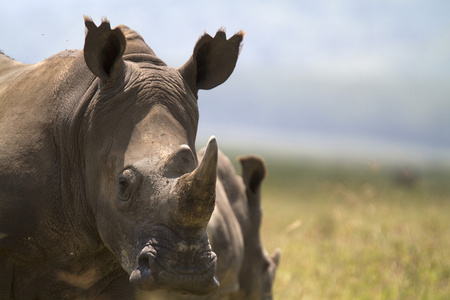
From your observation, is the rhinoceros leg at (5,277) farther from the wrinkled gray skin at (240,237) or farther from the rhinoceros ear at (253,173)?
the rhinoceros ear at (253,173)

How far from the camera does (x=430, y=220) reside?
13516 mm

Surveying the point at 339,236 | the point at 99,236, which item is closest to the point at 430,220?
the point at 339,236

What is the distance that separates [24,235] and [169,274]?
1.11 metres

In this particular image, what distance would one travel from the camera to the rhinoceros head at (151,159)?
3.82 meters

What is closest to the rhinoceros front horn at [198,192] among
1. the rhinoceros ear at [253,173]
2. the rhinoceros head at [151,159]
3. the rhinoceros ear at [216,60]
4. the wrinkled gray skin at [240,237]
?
the rhinoceros head at [151,159]

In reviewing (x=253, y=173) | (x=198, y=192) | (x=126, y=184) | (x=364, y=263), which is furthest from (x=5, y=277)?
(x=364, y=263)

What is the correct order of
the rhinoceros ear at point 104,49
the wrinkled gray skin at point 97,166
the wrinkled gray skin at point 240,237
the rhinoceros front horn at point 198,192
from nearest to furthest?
the rhinoceros front horn at point 198,192 < the wrinkled gray skin at point 97,166 < the rhinoceros ear at point 104,49 < the wrinkled gray skin at point 240,237

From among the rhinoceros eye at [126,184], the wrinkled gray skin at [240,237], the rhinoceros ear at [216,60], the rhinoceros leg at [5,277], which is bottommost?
the wrinkled gray skin at [240,237]

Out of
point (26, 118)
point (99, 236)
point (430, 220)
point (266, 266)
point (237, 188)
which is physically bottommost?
point (430, 220)

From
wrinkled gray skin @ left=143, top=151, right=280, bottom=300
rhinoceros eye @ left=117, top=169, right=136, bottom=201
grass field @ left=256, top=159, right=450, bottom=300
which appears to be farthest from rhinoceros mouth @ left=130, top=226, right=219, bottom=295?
grass field @ left=256, top=159, right=450, bottom=300

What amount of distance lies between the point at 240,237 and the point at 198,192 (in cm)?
320

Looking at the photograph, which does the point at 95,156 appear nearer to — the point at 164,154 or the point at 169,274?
the point at 164,154

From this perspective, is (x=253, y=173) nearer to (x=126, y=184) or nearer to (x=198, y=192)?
(x=126, y=184)

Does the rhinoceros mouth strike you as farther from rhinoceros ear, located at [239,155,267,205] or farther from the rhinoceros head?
rhinoceros ear, located at [239,155,267,205]
